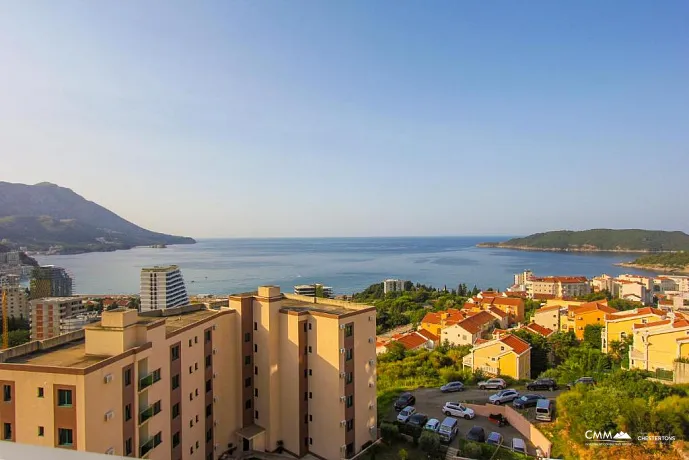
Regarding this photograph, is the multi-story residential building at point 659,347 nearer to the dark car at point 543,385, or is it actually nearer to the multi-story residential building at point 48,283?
the dark car at point 543,385

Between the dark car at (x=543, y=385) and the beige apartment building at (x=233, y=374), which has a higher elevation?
the beige apartment building at (x=233, y=374)

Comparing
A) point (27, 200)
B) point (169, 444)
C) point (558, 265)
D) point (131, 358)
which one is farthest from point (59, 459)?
point (27, 200)

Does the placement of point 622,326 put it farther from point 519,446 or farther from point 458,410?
point 519,446

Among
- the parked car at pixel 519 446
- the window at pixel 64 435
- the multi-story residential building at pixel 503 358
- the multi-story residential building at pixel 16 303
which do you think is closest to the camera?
the window at pixel 64 435

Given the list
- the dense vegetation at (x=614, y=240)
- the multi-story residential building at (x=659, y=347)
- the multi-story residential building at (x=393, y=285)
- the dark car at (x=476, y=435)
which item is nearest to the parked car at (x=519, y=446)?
the dark car at (x=476, y=435)

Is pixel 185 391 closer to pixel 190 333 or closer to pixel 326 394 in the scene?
pixel 190 333

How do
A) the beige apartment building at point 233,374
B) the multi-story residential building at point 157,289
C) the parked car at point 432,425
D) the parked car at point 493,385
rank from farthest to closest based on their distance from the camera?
the multi-story residential building at point 157,289 < the parked car at point 493,385 < the parked car at point 432,425 < the beige apartment building at point 233,374

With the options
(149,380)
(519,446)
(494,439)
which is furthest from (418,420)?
(149,380)
